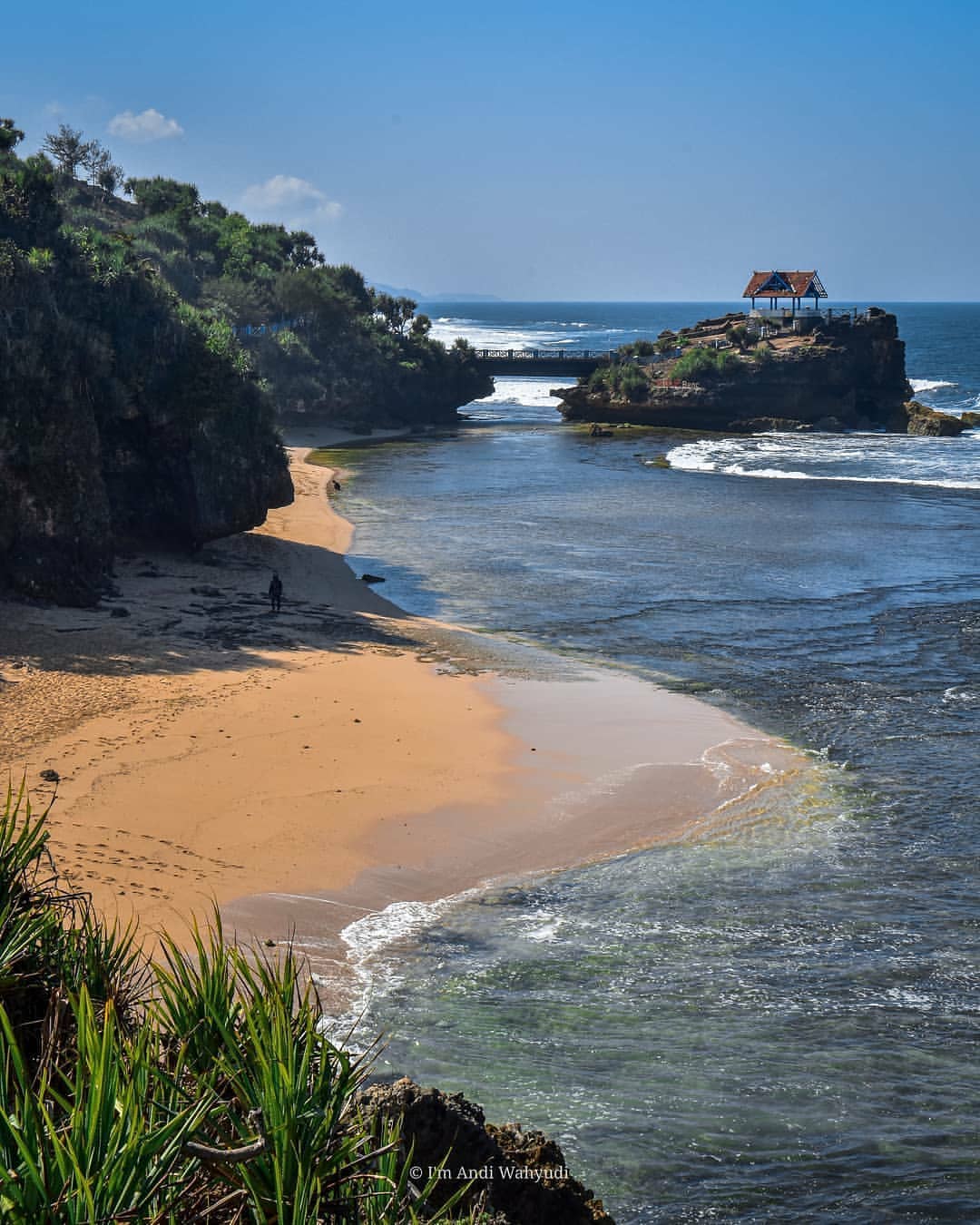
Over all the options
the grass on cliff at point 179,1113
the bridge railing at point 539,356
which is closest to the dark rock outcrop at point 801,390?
the bridge railing at point 539,356

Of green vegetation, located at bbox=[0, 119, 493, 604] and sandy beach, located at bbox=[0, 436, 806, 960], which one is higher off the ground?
green vegetation, located at bbox=[0, 119, 493, 604]

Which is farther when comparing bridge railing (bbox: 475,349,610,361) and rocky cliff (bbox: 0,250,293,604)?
bridge railing (bbox: 475,349,610,361)

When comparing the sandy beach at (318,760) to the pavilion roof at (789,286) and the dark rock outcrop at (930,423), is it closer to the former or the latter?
the dark rock outcrop at (930,423)

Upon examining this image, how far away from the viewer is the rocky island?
78.1 metres

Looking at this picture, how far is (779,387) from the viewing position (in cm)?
7825

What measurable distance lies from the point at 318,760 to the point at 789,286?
83819 mm

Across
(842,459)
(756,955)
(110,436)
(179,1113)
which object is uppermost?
(110,436)

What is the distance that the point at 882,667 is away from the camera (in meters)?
23.8

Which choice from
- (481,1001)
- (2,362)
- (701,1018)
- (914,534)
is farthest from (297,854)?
(914,534)

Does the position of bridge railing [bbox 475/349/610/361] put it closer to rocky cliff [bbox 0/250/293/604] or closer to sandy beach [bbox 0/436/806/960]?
rocky cliff [bbox 0/250/293/604]

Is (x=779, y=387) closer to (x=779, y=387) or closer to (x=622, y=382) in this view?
(x=779, y=387)

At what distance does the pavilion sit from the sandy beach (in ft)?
244

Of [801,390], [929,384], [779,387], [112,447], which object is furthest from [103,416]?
[929,384]

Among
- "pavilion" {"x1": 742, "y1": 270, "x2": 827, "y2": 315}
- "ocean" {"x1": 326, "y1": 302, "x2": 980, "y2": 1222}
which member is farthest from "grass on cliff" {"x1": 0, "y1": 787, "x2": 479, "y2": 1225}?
"pavilion" {"x1": 742, "y1": 270, "x2": 827, "y2": 315}
